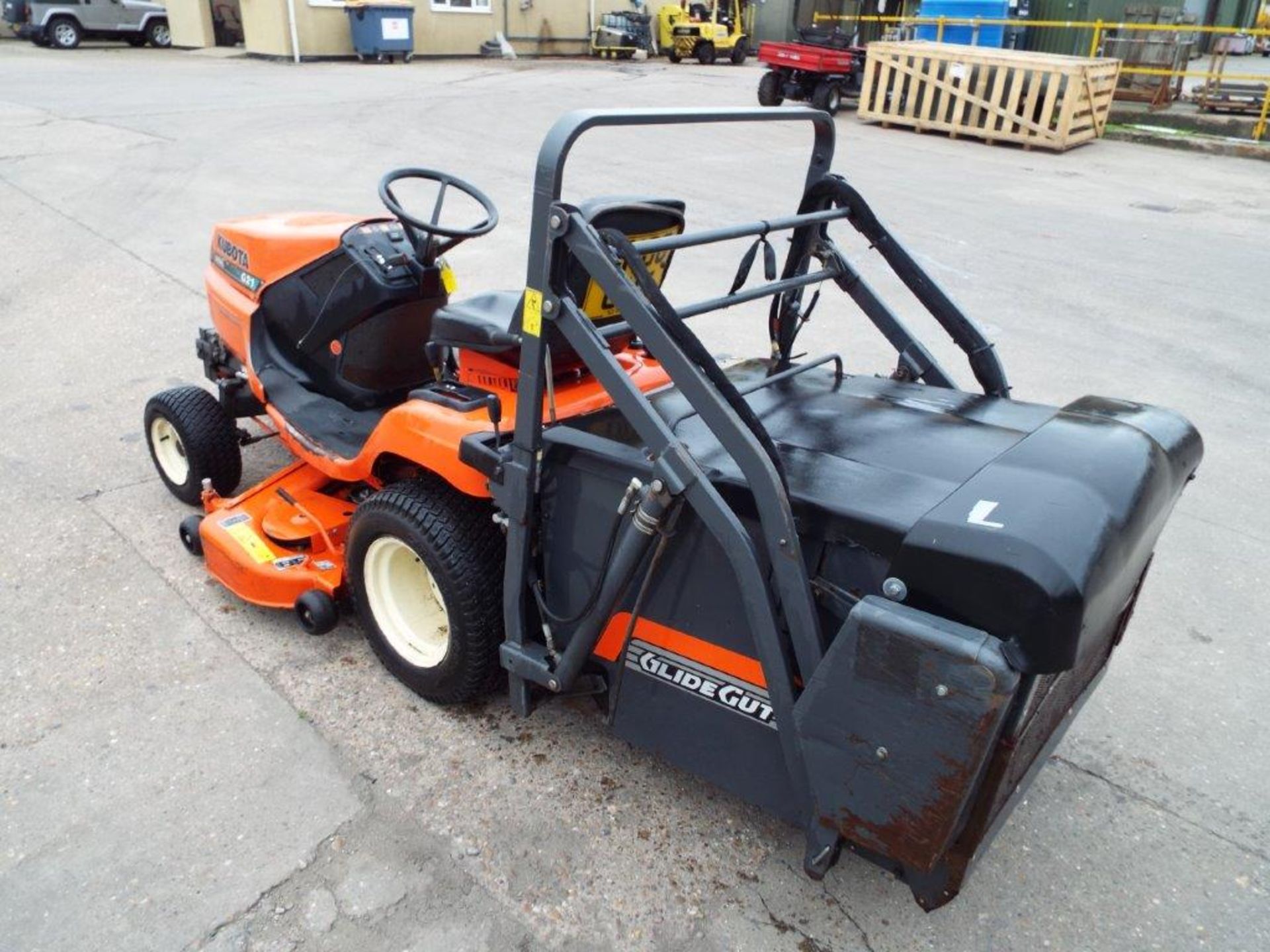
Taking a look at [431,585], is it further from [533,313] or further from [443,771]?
[533,313]

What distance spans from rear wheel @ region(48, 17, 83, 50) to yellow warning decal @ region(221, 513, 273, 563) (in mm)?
22434

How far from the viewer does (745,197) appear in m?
8.95

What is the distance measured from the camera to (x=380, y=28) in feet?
62.1

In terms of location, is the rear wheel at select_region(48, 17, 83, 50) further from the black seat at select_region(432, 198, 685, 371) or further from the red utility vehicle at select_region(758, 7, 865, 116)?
the black seat at select_region(432, 198, 685, 371)

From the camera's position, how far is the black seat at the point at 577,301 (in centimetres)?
234

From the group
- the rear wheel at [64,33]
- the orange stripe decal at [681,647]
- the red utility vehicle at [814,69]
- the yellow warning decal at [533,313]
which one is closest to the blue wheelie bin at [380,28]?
the rear wheel at [64,33]

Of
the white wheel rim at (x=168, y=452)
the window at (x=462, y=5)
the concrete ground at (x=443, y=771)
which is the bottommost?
the concrete ground at (x=443, y=771)

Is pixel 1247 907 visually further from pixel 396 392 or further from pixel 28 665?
pixel 28 665

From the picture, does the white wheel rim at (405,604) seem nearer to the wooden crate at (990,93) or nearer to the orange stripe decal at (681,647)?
the orange stripe decal at (681,647)

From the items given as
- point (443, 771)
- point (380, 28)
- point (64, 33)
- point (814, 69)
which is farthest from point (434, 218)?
point (64, 33)

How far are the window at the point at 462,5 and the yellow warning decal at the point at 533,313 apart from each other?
838 inches

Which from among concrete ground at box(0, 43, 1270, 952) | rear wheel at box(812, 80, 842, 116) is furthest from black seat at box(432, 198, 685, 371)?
rear wheel at box(812, 80, 842, 116)

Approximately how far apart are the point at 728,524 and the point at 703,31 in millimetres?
24236

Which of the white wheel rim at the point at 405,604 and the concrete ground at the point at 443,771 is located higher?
the white wheel rim at the point at 405,604
